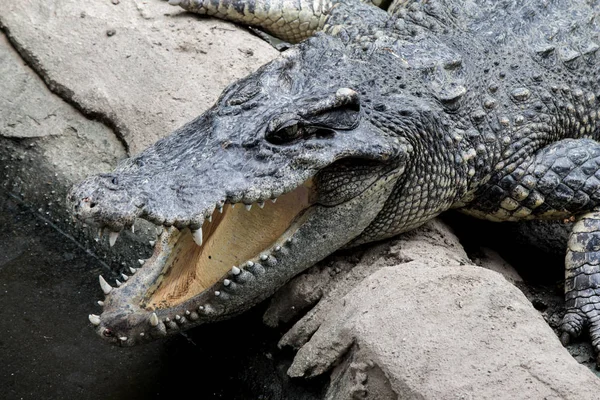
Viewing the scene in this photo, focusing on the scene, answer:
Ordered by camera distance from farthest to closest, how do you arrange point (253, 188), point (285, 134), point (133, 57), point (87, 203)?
point (133, 57), point (285, 134), point (253, 188), point (87, 203)

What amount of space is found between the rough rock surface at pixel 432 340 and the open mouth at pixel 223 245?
40 centimetres

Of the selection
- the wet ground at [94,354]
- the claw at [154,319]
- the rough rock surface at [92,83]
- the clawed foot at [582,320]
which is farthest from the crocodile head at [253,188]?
the clawed foot at [582,320]

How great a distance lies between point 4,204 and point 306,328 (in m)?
2.18

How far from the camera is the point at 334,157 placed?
11.2ft

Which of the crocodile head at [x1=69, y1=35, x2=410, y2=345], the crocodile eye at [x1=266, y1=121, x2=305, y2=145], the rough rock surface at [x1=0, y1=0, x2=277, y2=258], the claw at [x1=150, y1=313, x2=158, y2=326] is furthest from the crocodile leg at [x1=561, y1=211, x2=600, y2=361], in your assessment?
the rough rock surface at [x1=0, y1=0, x2=277, y2=258]

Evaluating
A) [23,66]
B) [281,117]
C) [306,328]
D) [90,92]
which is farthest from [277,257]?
[23,66]

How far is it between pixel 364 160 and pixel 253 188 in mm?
615

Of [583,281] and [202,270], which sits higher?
[583,281]

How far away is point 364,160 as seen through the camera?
140 inches

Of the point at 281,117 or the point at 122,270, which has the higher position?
the point at 281,117

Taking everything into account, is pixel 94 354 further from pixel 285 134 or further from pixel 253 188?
pixel 285 134

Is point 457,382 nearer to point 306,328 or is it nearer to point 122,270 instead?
point 306,328

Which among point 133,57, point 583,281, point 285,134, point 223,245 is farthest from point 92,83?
point 583,281

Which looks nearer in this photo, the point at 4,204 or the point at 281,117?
the point at 281,117
